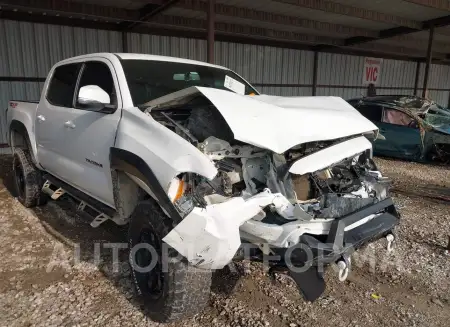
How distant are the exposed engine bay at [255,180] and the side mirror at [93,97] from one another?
19.9 inches

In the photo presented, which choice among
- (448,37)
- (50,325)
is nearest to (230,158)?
(50,325)

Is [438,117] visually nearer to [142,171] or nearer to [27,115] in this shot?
[142,171]

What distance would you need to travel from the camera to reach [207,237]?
208 centimetres

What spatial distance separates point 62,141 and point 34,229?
1377 mm

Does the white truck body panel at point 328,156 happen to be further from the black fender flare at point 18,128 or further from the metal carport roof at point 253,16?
the metal carport roof at point 253,16

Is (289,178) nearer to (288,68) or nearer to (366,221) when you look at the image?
(366,221)

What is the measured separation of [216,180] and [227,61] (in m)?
11.7

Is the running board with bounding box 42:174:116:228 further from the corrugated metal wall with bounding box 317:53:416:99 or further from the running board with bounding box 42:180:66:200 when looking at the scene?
the corrugated metal wall with bounding box 317:53:416:99

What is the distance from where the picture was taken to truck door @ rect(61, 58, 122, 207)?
2.93m

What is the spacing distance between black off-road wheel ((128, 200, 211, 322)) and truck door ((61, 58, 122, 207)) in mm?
555

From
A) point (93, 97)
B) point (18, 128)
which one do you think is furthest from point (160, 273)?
point (18, 128)

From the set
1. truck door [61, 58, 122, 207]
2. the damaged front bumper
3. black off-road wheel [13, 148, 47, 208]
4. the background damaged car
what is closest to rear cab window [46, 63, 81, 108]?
truck door [61, 58, 122, 207]

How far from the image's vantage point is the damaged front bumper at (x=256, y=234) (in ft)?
6.85

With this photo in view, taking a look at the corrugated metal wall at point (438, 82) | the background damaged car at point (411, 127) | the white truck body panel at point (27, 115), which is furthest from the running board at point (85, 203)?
the corrugated metal wall at point (438, 82)
